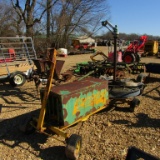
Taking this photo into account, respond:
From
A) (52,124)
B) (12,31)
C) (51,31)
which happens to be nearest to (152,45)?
(51,31)

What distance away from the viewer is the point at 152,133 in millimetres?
3879

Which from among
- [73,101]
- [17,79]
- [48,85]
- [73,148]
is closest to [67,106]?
[73,101]

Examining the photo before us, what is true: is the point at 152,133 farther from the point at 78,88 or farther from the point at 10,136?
the point at 10,136

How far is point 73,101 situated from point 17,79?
14.5 feet

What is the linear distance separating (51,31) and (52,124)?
18.6 meters

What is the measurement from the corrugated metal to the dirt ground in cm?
36

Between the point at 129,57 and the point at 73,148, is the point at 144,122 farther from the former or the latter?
the point at 129,57

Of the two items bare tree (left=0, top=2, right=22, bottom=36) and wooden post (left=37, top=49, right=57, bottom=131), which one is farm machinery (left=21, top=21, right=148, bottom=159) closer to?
wooden post (left=37, top=49, right=57, bottom=131)

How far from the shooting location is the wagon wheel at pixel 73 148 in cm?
312

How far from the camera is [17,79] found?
24.7ft

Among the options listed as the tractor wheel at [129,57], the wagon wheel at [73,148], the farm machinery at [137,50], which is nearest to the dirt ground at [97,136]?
the wagon wheel at [73,148]

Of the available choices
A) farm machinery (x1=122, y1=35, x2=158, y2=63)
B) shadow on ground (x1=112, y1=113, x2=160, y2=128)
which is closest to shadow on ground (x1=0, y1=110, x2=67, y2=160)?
shadow on ground (x1=112, y1=113, x2=160, y2=128)

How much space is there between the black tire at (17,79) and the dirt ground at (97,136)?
6.50ft

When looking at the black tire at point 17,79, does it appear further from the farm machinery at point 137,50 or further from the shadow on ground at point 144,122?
the farm machinery at point 137,50
